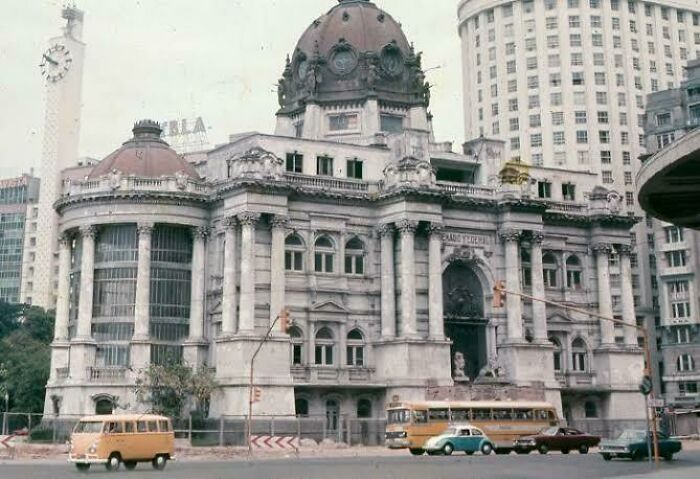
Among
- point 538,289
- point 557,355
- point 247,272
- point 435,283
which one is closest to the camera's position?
point 247,272

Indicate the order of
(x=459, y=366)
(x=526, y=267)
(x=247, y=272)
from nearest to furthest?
(x=247, y=272) → (x=459, y=366) → (x=526, y=267)

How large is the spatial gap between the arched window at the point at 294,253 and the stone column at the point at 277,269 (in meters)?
1.49

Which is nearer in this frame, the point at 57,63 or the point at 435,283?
the point at 435,283

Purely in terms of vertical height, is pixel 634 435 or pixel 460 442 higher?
pixel 634 435

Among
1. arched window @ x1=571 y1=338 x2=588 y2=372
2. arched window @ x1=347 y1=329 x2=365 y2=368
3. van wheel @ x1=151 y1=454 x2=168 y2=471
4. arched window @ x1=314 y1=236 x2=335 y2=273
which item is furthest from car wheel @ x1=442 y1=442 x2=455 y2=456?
arched window @ x1=571 y1=338 x2=588 y2=372

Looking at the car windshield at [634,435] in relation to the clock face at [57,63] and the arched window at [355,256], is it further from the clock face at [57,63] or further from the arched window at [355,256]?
the clock face at [57,63]

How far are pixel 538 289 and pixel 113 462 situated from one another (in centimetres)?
4353

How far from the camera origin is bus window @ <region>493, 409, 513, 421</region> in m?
57.8

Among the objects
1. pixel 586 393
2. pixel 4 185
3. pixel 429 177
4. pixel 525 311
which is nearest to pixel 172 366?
pixel 429 177

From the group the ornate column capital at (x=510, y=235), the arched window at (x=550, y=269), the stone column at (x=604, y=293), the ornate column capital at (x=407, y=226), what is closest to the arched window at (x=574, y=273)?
the arched window at (x=550, y=269)

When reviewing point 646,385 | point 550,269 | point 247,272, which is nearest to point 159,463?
point 646,385

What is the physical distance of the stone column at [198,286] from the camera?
71.8 meters

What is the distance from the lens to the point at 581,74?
389 ft

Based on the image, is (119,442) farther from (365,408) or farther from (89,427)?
(365,408)
